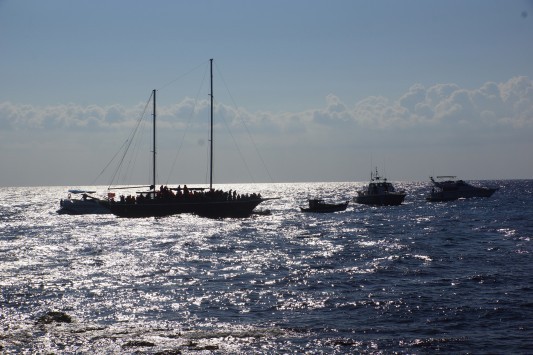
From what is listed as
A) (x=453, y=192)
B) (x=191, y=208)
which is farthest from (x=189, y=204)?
(x=453, y=192)

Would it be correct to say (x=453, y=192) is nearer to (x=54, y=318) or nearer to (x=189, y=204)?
(x=189, y=204)

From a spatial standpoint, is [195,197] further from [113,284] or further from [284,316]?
[284,316]

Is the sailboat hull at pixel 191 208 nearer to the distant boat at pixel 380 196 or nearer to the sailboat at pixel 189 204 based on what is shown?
the sailboat at pixel 189 204

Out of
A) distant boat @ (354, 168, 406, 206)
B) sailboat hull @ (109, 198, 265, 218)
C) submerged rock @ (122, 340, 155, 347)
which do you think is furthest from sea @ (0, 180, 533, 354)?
distant boat @ (354, 168, 406, 206)

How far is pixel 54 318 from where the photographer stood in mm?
23531

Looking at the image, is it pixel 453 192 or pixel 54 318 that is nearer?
pixel 54 318

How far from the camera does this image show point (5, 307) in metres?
26.1

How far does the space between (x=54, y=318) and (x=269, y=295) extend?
9.28 metres

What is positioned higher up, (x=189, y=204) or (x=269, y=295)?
(x=189, y=204)

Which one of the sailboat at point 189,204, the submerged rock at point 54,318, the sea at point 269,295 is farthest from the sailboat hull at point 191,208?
the submerged rock at point 54,318

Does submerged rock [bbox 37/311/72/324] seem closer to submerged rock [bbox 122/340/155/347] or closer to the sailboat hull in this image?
submerged rock [bbox 122/340/155/347]

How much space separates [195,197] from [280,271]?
1766 inches

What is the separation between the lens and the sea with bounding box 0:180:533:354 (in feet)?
67.5

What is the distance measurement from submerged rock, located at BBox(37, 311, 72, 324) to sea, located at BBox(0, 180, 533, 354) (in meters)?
0.07
